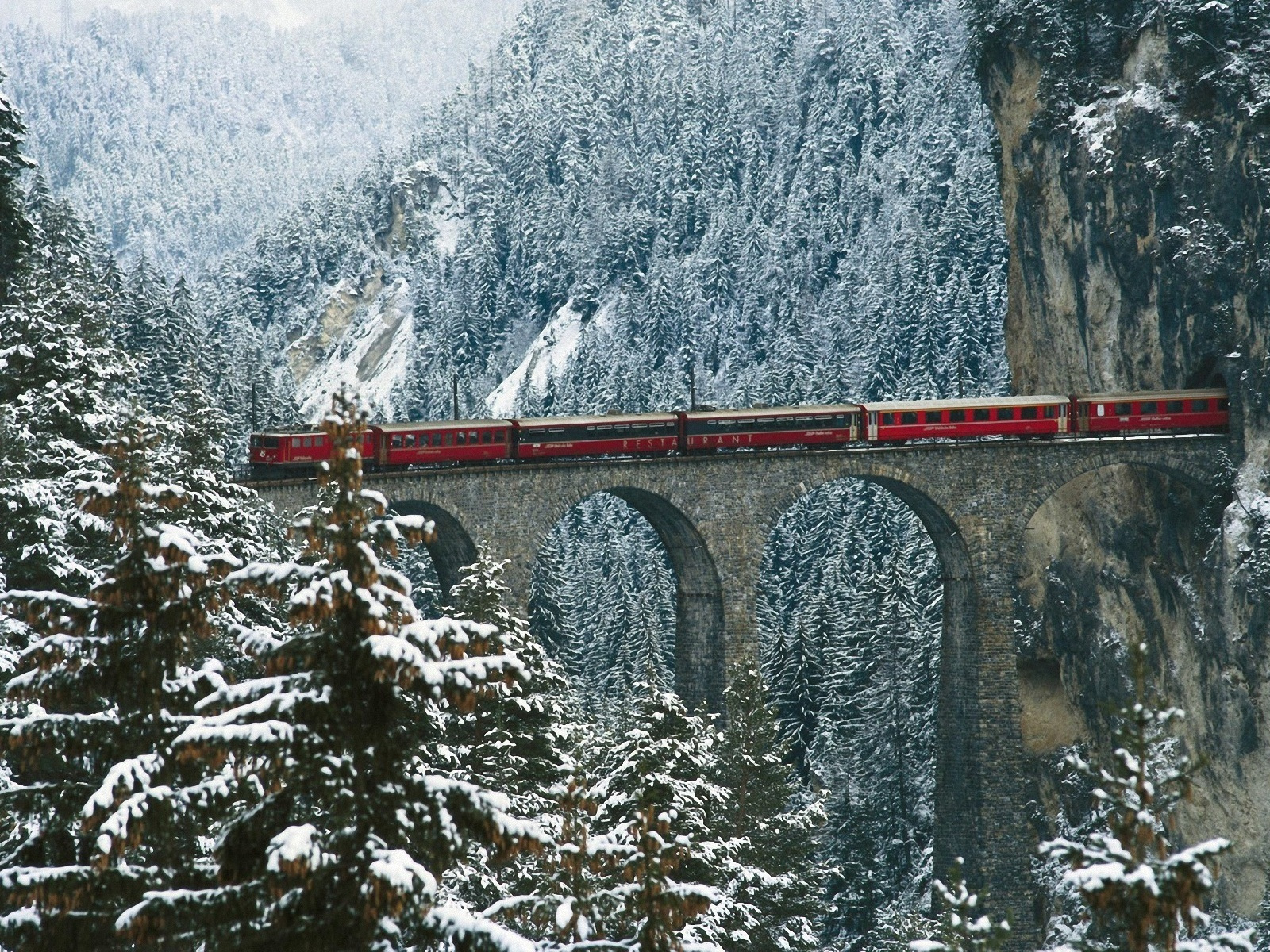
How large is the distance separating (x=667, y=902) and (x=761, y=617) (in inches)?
3013

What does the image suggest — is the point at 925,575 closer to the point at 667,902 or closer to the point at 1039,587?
the point at 1039,587

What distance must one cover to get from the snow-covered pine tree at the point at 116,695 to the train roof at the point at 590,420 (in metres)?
38.9

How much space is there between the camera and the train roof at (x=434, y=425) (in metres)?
50.8

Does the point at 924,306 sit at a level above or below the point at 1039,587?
above

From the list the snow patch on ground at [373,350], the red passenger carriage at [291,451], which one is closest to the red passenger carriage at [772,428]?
the red passenger carriage at [291,451]

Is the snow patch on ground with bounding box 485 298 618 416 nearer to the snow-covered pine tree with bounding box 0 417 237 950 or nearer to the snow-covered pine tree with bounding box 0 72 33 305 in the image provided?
the snow-covered pine tree with bounding box 0 72 33 305

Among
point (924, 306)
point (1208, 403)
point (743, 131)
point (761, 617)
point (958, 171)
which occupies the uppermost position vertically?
point (743, 131)

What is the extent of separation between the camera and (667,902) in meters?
13.7

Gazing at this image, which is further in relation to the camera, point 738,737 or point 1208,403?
point 1208,403

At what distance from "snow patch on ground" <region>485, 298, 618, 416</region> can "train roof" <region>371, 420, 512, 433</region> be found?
355ft

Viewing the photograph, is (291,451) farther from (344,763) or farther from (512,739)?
(344,763)

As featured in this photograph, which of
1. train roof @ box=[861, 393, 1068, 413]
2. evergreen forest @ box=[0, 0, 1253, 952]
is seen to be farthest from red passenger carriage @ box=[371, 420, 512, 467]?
train roof @ box=[861, 393, 1068, 413]

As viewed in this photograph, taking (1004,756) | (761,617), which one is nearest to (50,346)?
(1004,756)

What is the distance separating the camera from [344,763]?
11977 millimetres
